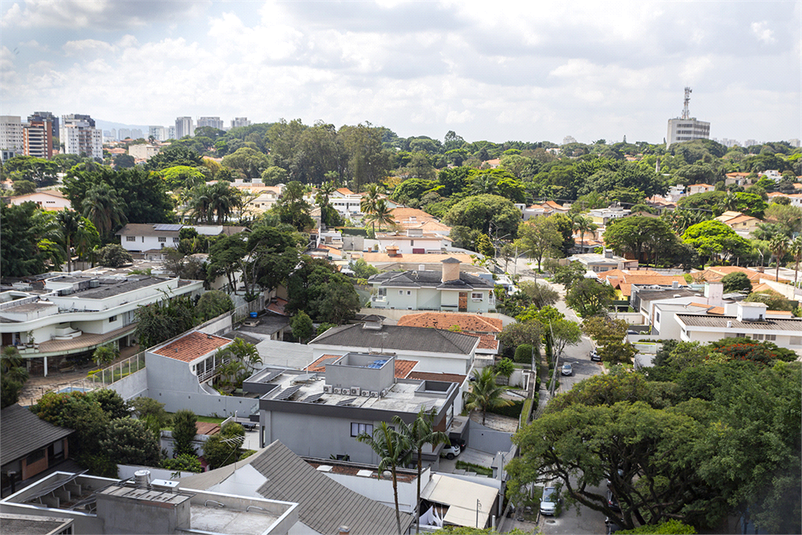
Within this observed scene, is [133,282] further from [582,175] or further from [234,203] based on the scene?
[582,175]

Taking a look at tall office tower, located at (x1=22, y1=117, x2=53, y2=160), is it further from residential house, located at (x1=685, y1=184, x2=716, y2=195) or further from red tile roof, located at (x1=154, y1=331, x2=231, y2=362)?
residential house, located at (x1=685, y1=184, x2=716, y2=195)

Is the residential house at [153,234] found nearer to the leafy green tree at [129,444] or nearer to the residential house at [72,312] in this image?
the residential house at [72,312]

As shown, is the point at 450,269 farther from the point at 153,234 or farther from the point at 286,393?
the point at 153,234

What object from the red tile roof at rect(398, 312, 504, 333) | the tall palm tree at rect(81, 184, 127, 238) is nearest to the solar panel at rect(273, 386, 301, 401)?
the red tile roof at rect(398, 312, 504, 333)

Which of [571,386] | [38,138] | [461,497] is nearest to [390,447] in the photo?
[461,497]

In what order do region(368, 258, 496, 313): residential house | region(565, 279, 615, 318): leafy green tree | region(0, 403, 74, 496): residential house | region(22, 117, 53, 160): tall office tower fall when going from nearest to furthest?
region(0, 403, 74, 496): residential house
region(368, 258, 496, 313): residential house
region(565, 279, 615, 318): leafy green tree
region(22, 117, 53, 160): tall office tower

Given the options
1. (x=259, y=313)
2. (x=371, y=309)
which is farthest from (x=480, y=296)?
(x=259, y=313)

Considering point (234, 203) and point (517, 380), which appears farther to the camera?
point (234, 203)
